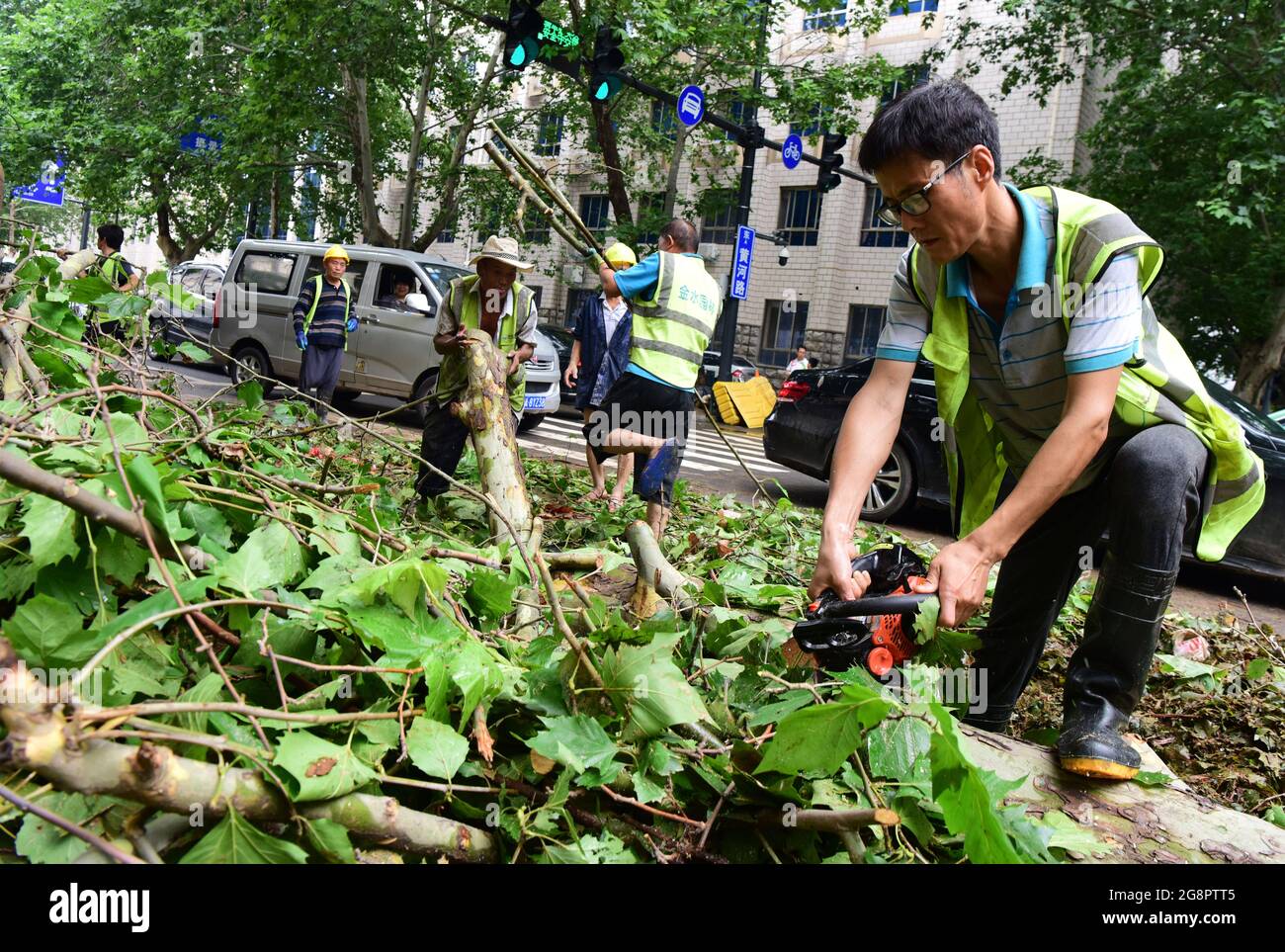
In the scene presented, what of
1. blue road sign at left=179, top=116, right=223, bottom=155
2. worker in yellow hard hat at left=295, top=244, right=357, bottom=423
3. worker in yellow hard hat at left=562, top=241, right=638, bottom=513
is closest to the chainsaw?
worker in yellow hard hat at left=562, top=241, right=638, bottom=513

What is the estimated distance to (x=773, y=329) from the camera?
2752cm

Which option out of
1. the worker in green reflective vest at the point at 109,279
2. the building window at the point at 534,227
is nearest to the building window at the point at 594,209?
the building window at the point at 534,227

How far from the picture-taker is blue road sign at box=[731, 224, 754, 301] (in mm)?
15453

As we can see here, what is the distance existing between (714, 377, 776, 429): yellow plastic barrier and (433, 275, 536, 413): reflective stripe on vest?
14.5ft

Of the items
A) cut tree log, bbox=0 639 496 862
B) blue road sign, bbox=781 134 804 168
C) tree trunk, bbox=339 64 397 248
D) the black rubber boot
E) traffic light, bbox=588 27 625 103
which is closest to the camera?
cut tree log, bbox=0 639 496 862

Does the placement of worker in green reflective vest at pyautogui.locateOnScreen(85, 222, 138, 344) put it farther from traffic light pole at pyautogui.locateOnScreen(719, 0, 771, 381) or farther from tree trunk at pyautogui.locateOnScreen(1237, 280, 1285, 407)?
tree trunk at pyautogui.locateOnScreen(1237, 280, 1285, 407)

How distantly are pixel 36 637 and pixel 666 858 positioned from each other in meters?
1.10

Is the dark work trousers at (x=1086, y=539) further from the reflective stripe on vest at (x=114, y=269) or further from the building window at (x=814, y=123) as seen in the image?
the building window at (x=814, y=123)

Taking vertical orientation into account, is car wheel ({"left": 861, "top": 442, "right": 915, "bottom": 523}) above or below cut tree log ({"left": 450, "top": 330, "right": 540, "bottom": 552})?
below

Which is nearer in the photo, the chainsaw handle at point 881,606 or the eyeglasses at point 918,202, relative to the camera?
the chainsaw handle at point 881,606

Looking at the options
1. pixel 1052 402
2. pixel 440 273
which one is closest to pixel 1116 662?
pixel 1052 402

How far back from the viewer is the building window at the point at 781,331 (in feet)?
88.3
